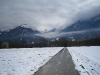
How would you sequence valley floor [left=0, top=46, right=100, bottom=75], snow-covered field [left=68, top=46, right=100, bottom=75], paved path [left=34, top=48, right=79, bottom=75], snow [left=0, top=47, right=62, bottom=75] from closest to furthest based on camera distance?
snow-covered field [left=68, top=46, right=100, bottom=75]
paved path [left=34, top=48, right=79, bottom=75]
valley floor [left=0, top=46, right=100, bottom=75]
snow [left=0, top=47, right=62, bottom=75]

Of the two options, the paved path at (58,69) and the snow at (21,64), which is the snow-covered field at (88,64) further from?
the snow at (21,64)

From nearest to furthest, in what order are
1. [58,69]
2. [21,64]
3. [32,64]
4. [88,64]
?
[58,69], [88,64], [21,64], [32,64]

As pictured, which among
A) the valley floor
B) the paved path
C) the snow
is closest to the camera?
the paved path

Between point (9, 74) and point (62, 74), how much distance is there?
181 inches

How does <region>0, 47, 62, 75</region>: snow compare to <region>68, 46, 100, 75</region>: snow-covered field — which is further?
<region>0, 47, 62, 75</region>: snow

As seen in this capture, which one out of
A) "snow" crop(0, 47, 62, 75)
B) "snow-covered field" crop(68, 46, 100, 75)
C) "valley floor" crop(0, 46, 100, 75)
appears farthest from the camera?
"snow" crop(0, 47, 62, 75)

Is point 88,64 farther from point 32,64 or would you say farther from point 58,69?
point 32,64

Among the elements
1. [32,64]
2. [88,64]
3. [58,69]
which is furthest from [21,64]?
[88,64]

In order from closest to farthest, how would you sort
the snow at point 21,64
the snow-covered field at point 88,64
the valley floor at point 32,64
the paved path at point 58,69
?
the snow-covered field at point 88,64 < the paved path at point 58,69 < the valley floor at point 32,64 < the snow at point 21,64

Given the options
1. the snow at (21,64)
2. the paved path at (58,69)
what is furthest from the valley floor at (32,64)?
the paved path at (58,69)

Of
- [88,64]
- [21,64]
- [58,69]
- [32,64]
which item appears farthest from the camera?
[32,64]

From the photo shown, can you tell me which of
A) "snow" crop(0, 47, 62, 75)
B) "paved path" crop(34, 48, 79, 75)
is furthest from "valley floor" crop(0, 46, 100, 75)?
"paved path" crop(34, 48, 79, 75)

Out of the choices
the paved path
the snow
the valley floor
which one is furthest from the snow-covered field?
the snow

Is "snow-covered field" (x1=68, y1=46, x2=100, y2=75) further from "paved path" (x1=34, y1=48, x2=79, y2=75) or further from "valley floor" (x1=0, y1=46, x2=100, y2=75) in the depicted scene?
"paved path" (x1=34, y1=48, x2=79, y2=75)
